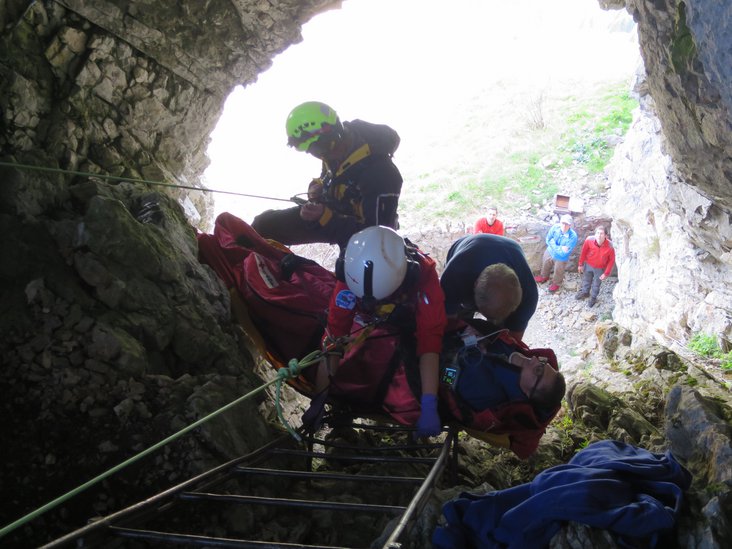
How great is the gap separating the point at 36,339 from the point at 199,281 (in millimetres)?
1222

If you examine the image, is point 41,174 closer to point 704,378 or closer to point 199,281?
point 199,281

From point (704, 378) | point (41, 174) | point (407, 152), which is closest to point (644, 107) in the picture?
point (704, 378)

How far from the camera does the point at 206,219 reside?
21.8 feet

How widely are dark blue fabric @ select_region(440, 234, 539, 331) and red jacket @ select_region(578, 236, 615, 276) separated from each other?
991 centimetres

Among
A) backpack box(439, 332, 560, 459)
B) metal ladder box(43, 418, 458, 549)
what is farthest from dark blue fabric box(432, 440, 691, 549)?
backpack box(439, 332, 560, 459)

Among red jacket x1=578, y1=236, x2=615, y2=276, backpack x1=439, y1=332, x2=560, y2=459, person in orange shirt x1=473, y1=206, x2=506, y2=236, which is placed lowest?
backpack x1=439, y1=332, x2=560, y2=459

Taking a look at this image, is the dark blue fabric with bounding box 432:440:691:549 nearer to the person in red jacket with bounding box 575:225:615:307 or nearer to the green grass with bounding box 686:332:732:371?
the green grass with bounding box 686:332:732:371

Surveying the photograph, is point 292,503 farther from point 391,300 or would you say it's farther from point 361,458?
point 391,300

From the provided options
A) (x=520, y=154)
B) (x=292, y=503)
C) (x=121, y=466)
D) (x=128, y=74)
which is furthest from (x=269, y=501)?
(x=520, y=154)

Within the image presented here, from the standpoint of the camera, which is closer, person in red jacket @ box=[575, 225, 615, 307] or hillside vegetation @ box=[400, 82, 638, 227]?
person in red jacket @ box=[575, 225, 615, 307]

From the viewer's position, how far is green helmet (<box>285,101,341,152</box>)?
14.1 feet

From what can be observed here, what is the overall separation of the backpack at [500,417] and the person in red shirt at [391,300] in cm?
18

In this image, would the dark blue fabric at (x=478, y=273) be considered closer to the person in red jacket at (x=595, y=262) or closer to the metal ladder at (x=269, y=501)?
the metal ladder at (x=269, y=501)

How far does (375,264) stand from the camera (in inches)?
123
